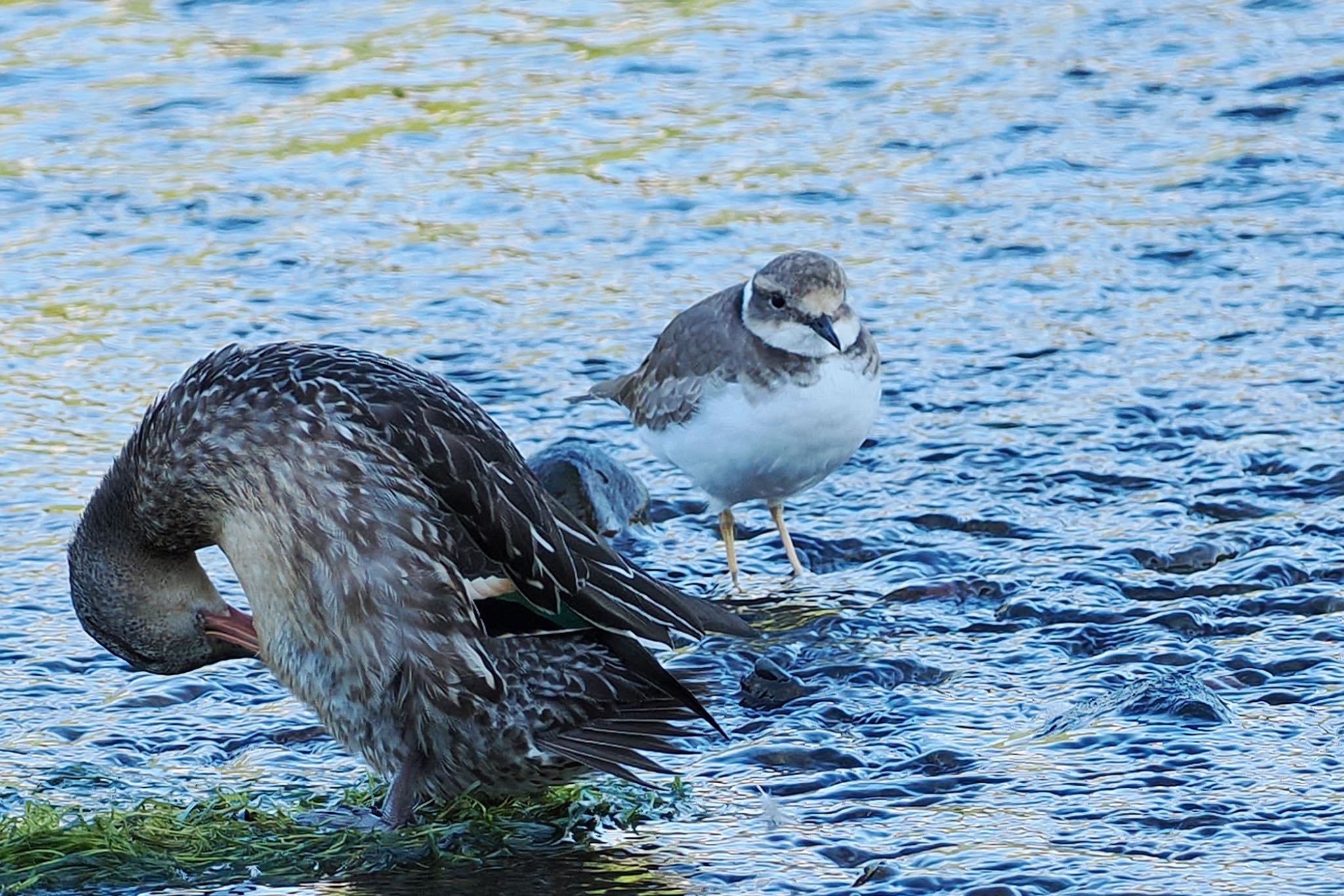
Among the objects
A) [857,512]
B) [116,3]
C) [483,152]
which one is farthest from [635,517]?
[116,3]

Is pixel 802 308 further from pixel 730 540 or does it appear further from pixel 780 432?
pixel 730 540

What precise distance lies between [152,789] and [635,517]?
8.71ft

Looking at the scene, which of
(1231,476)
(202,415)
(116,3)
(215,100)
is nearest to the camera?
(202,415)

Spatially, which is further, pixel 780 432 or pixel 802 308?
pixel 802 308

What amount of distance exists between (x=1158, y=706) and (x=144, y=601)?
9.34 feet

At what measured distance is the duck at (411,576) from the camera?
214 inches

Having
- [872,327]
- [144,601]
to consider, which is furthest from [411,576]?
[872,327]

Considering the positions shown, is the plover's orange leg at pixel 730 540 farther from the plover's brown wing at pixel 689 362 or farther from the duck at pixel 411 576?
the duck at pixel 411 576

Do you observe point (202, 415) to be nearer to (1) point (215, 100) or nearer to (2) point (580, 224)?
(2) point (580, 224)

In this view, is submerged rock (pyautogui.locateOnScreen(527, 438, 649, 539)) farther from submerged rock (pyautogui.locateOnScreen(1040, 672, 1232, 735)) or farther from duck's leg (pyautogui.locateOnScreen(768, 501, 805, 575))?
submerged rock (pyautogui.locateOnScreen(1040, 672, 1232, 735))

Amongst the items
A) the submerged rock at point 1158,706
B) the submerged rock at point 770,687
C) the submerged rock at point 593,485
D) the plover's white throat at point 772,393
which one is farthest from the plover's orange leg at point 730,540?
the submerged rock at point 1158,706

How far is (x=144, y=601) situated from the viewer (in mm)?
5984

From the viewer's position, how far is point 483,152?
1192 centimetres

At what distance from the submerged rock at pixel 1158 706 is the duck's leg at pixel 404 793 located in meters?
1.76
